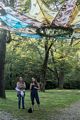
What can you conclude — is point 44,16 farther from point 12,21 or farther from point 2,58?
point 2,58

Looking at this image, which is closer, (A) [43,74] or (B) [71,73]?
(A) [43,74]

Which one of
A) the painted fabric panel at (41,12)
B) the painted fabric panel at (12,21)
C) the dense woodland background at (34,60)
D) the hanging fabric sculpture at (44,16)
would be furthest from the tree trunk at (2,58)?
the dense woodland background at (34,60)

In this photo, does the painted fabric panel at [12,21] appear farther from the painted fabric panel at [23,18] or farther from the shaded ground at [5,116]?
the shaded ground at [5,116]

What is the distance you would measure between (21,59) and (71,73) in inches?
443

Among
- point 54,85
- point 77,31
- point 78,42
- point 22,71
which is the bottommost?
point 54,85

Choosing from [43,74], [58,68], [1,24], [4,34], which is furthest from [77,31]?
[58,68]

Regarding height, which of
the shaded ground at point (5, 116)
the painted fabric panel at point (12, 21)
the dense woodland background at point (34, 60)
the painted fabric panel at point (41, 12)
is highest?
the painted fabric panel at point (41, 12)

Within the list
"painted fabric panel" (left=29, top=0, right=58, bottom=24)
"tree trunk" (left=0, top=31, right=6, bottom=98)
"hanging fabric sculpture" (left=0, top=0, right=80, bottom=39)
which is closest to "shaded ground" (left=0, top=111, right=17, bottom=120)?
"hanging fabric sculpture" (left=0, top=0, right=80, bottom=39)

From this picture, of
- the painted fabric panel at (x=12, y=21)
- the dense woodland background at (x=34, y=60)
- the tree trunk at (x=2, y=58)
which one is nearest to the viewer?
the painted fabric panel at (x=12, y=21)

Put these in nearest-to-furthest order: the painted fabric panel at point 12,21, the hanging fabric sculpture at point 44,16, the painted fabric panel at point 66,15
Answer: the painted fabric panel at point 66,15, the hanging fabric sculpture at point 44,16, the painted fabric panel at point 12,21

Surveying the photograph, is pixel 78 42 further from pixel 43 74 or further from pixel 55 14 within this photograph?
pixel 55 14

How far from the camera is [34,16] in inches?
477

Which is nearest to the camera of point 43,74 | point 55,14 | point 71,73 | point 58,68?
point 55,14

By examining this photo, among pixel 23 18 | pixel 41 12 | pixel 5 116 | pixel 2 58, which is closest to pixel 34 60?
pixel 2 58
